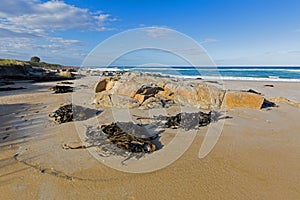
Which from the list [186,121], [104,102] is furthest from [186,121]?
[104,102]

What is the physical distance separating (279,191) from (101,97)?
6.09 m

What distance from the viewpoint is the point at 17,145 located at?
12.6 ft

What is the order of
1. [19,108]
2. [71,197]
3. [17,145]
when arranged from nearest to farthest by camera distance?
[71,197]
[17,145]
[19,108]

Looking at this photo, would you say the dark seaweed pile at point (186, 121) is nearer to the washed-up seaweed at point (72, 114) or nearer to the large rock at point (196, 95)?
the large rock at point (196, 95)

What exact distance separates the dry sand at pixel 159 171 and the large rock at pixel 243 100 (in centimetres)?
266

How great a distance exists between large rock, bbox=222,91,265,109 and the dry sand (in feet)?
8.74

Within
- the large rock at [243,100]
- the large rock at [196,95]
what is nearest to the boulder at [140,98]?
the large rock at [196,95]

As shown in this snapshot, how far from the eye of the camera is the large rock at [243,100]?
24.3 feet

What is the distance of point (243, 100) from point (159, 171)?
5.67 m

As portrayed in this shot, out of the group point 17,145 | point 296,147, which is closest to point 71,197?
point 17,145

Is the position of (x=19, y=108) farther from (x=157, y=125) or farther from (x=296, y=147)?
(x=296, y=147)

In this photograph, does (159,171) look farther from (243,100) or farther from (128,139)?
(243,100)

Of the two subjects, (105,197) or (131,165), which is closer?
(105,197)

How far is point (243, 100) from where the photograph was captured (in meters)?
7.52
